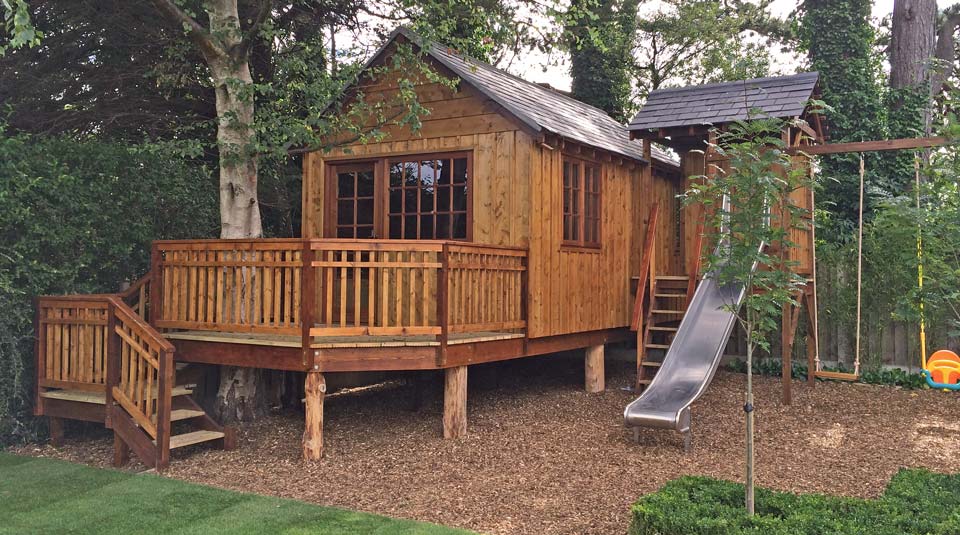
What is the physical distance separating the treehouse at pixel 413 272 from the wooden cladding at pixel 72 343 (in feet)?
0.06

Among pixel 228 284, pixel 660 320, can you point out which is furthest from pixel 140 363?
pixel 660 320

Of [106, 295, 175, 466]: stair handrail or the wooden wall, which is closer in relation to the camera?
[106, 295, 175, 466]: stair handrail

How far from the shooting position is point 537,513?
5.27 meters

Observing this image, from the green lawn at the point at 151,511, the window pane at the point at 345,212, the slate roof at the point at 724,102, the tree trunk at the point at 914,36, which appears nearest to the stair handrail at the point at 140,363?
the green lawn at the point at 151,511

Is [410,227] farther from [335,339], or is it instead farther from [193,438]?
[193,438]

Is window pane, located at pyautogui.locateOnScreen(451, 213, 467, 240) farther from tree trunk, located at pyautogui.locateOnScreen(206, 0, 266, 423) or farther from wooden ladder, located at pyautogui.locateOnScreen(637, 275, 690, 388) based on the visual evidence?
wooden ladder, located at pyautogui.locateOnScreen(637, 275, 690, 388)

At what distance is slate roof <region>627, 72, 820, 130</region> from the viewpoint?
9.35 m

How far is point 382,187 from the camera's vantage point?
9.47 meters

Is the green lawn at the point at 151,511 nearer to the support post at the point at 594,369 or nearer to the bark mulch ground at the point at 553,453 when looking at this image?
the bark mulch ground at the point at 553,453

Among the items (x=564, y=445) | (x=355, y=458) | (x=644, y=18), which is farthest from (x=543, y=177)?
(x=644, y=18)

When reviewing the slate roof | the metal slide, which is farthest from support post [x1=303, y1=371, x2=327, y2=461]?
the slate roof

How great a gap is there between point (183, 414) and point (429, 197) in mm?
3753

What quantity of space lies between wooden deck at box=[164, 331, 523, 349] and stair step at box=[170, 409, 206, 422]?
26.6 inches

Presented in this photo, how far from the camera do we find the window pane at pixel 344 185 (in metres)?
9.76
